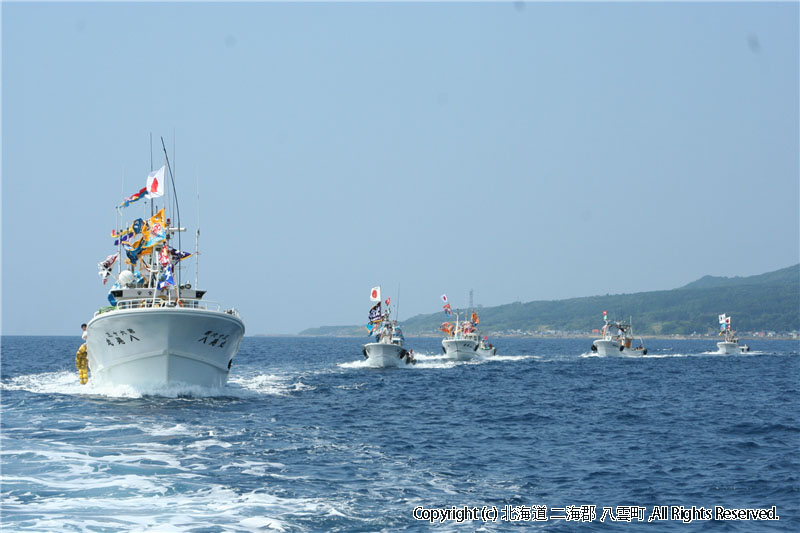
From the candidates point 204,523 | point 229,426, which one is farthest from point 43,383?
point 204,523

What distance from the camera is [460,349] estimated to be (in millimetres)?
85062

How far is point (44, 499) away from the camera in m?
15.7

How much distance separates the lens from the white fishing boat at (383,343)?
68875 mm

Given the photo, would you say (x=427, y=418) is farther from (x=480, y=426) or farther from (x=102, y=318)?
(x=102, y=318)

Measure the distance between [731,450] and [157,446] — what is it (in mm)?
17819

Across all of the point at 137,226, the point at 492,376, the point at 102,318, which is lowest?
the point at 492,376

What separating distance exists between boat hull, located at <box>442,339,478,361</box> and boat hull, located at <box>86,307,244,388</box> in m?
52.1

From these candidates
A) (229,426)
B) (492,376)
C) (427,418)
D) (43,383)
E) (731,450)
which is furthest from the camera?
(492,376)

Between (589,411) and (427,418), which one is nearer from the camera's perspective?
(427,418)

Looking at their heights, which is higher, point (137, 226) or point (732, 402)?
point (137, 226)

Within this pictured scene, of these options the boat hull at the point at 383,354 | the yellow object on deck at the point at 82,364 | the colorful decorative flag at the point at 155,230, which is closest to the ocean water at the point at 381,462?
the yellow object on deck at the point at 82,364

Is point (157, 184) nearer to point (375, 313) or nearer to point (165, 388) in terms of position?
point (165, 388)

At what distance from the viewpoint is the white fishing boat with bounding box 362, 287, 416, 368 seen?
68.9m

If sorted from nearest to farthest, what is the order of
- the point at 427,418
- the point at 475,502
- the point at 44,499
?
1. the point at 44,499
2. the point at 475,502
3. the point at 427,418
